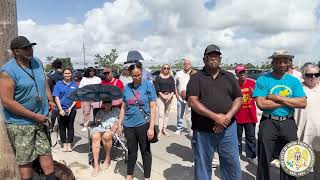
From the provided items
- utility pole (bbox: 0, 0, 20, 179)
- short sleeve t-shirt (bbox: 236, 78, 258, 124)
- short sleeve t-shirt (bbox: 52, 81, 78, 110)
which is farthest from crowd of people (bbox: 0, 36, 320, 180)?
short sleeve t-shirt (bbox: 52, 81, 78, 110)

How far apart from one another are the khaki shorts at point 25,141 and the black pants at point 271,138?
105 inches

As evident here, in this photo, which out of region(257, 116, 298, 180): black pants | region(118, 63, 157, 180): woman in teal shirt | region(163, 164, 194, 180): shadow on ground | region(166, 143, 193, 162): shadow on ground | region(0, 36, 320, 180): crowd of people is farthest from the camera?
region(166, 143, 193, 162): shadow on ground

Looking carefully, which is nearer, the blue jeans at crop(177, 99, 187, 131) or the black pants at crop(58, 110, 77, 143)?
the black pants at crop(58, 110, 77, 143)

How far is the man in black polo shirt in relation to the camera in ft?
14.1

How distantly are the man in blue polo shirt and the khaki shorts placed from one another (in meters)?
2.67

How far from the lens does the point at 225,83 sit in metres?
4.34

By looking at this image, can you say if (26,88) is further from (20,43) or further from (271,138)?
(271,138)

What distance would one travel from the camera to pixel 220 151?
14.7ft

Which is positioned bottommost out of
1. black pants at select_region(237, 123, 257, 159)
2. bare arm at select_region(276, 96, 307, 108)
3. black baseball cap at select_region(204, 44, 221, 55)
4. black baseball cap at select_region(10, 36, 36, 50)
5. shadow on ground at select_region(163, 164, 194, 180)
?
shadow on ground at select_region(163, 164, 194, 180)

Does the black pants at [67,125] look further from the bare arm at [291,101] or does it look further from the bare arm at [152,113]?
the bare arm at [291,101]

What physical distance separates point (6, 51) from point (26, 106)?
0.94 metres

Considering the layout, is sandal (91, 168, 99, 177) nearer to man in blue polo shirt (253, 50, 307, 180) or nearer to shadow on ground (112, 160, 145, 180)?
shadow on ground (112, 160, 145, 180)

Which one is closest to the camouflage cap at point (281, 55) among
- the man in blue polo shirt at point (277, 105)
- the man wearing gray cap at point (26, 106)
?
the man in blue polo shirt at point (277, 105)

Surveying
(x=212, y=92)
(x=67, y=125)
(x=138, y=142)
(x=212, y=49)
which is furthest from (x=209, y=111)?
(x=67, y=125)
